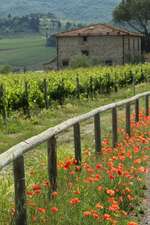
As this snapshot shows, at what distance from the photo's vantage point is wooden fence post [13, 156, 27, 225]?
504cm

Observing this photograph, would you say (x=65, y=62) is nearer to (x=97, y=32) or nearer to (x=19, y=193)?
(x=97, y=32)

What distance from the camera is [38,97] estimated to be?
23203 millimetres

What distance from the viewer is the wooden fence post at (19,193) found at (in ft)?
16.5

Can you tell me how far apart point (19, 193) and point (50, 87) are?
20.6 m

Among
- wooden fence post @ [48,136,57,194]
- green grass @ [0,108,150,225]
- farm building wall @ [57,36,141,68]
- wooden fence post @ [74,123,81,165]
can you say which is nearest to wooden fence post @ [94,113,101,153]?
green grass @ [0,108,150,225]

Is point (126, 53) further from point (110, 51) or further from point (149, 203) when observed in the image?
point (149, 203)

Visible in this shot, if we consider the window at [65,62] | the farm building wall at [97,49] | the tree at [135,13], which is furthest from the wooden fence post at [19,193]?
the tree at [135,13]

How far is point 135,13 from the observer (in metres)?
91.3

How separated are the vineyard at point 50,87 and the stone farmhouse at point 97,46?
32492mm

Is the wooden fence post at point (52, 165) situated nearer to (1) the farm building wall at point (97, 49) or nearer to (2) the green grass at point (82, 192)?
(2) the green grass at point (82, 192)

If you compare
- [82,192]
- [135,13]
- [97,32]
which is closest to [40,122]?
[82,192]

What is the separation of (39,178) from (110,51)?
6777 cm

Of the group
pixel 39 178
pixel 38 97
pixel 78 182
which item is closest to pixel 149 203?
pixel 78 182

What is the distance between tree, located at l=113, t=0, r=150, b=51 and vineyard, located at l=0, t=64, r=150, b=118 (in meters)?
50.3
